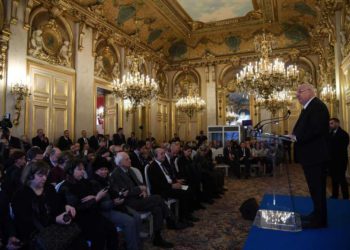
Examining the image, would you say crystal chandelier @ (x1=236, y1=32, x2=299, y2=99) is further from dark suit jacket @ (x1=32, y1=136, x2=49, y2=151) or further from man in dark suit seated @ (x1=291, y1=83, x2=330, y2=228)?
dark suit jacket @ (x1=32, y1=136, x2=49, y2=151)

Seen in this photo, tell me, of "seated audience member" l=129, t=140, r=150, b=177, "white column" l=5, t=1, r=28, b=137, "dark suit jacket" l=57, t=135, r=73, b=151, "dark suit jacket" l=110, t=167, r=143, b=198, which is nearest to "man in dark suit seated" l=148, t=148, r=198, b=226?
"dark suit jacket" l=110, t=167, r=143, b=198

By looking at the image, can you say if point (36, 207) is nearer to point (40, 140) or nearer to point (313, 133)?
point (313, 133)

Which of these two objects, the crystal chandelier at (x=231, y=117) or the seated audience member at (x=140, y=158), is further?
the crystal chandelier at (x=231, y=117)

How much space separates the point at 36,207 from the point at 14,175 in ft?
3.00

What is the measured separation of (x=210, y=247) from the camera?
3.53 metres

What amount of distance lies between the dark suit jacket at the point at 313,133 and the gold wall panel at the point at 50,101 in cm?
671

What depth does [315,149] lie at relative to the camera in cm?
272

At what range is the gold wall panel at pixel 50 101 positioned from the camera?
736 cm

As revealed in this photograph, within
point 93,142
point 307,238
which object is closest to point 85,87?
point 93,142

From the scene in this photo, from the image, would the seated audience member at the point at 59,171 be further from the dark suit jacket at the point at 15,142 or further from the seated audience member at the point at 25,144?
the dark suit jacket at the point at 15,142

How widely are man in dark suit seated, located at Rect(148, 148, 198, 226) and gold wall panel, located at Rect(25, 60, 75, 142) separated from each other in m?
4.54

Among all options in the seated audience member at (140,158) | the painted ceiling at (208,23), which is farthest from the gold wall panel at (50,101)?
the seated audience member at (140,158)

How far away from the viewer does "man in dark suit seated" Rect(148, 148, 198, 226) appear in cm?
414

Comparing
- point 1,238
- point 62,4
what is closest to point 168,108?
point 62,4
